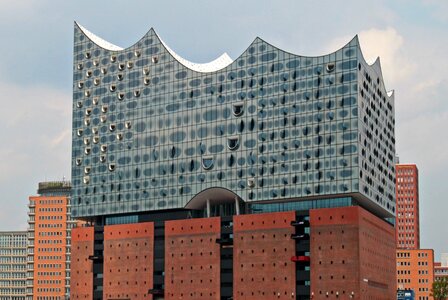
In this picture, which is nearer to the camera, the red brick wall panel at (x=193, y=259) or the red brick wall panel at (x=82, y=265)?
the red brick wall panel at (x=193, y=259)

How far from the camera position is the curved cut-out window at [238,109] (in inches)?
4811

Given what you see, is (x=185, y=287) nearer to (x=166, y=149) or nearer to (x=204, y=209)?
(x=204, y=209)

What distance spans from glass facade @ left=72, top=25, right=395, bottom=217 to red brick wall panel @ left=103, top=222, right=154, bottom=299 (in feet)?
12.0

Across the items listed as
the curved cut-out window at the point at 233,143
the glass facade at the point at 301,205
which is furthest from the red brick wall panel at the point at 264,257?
the curved cut-out window at the point at 233,143

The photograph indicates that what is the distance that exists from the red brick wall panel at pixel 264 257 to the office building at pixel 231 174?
178 mm

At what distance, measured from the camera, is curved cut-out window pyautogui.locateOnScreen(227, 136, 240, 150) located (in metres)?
122

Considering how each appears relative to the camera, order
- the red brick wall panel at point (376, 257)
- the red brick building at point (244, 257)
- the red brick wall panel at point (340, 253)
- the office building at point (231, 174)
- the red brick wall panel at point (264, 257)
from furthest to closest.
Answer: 1. the office building at point (231, 174)
2. the red brick wall panel at point (264, 257)
3. the red brick wall panel at point (376, 257)
4. the red brick building at point (244, 257)
5. the red brick wall panel at point (340, 253)

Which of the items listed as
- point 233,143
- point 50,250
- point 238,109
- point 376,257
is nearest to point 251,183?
point 233,143

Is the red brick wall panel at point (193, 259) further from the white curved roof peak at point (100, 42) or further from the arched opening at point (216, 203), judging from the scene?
the white curved roof peak at point (100, 42)

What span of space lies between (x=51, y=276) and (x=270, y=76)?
9632 centimetres

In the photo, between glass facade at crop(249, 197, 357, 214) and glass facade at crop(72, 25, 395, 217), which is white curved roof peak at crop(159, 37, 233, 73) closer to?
glass facade at crop(72, 25, 395, 217)

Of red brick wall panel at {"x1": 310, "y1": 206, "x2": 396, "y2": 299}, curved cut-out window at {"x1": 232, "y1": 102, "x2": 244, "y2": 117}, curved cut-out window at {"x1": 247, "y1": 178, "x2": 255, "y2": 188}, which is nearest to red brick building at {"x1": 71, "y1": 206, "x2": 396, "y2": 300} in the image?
red brick wall panel at {"x1": 310, "y1": 206, "x2": 396, "y2": 299}

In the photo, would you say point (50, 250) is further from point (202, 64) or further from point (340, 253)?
point (340, 253)

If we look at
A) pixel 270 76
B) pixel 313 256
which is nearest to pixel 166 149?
pixel 270 76
